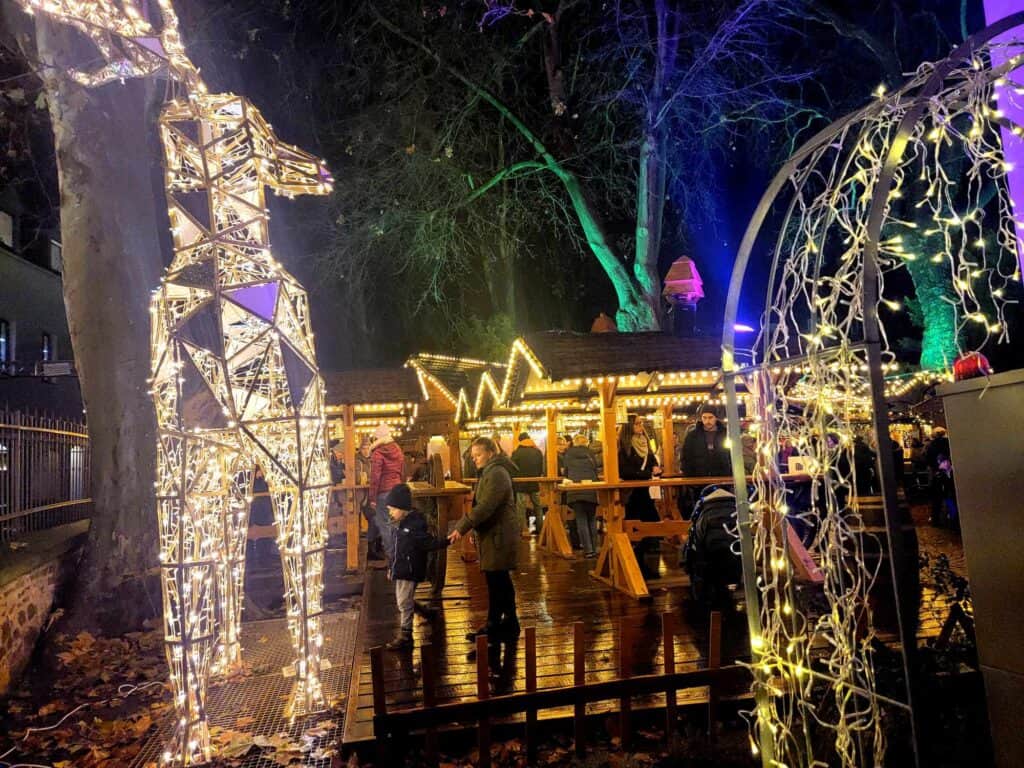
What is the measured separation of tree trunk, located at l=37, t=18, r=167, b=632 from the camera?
23.7 feet

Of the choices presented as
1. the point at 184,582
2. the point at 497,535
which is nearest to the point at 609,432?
the point at 497,535

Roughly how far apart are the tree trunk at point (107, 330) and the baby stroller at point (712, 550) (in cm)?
571

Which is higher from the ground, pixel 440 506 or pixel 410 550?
pixel 440 506

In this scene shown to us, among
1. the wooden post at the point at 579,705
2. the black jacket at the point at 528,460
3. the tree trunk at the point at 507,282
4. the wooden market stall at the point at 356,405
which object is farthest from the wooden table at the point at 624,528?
the tree trunk at the point at 507,282

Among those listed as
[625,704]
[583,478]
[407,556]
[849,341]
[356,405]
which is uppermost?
[356,405]

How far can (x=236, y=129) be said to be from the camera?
4.58m

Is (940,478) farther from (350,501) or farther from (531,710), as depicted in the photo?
(531,710)

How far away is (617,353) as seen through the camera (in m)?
9.07

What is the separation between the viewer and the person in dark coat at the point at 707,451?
8789 mm

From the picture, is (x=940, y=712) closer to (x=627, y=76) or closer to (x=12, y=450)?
(x=12, y=450)

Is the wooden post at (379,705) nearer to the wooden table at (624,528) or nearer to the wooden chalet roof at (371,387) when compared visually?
the wooden table at (624,528)

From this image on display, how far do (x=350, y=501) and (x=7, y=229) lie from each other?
50.8ft

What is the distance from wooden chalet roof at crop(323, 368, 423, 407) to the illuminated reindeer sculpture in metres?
7.17

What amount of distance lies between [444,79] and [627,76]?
433cm
